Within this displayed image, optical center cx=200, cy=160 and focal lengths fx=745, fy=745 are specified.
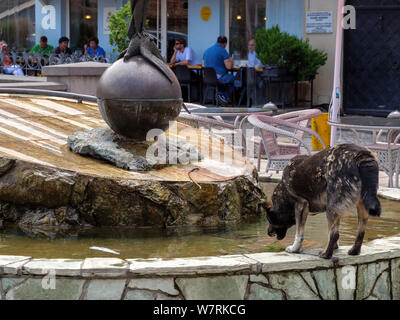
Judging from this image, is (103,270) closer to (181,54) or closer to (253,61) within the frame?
(253,61)

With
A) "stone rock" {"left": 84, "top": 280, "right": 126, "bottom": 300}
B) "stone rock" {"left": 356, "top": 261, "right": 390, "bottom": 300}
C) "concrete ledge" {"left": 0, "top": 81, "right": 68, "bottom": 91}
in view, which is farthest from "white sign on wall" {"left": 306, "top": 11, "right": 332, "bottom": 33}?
"stone rock" {"left": 84, "top": 280, "right": 126, "bottom": 300}

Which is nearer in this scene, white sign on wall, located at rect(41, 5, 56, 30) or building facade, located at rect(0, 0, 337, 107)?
building facade, located at rect(0, 0, 337, 107)

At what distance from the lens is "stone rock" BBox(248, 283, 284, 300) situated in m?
4.55

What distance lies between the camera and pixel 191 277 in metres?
4.43

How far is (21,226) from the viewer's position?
598 centimetres

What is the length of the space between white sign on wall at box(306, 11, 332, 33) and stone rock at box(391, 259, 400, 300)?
570 inches

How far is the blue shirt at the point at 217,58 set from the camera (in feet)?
59.6

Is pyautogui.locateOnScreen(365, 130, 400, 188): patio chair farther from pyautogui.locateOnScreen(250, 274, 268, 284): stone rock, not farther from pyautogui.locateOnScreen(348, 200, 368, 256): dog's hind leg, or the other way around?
pyautogui.locateOnScreen(250, 274, 268, 284): stone rock

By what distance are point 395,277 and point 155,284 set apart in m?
1.67

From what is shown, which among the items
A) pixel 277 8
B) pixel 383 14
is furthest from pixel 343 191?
pixel 277 8

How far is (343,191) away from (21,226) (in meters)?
2.78

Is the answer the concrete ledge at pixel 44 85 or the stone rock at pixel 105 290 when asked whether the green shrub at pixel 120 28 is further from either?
the stone rock at pixel 105 290

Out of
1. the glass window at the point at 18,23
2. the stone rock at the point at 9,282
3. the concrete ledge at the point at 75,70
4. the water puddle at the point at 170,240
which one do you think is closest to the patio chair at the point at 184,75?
the concrete ledge at the point at 75,70
